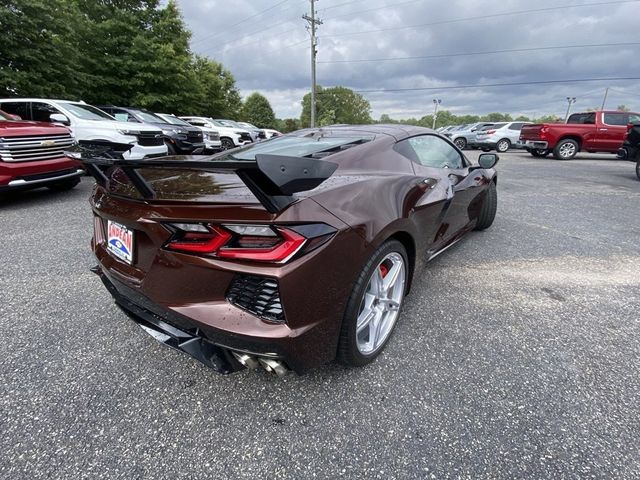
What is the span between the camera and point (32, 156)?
A: 4.90 metres

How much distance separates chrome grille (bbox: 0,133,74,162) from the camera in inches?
181

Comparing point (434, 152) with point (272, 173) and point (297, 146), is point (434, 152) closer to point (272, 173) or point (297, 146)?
point (297, 146)

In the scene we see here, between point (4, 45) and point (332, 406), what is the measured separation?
14.6 m

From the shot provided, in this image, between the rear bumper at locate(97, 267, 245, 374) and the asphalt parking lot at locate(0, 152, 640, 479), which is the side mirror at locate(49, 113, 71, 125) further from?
the rear bumper at locate(97, 267, 245, 374)

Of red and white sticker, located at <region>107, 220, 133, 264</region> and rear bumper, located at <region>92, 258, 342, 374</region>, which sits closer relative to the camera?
rear bumper, located at <region>92, 258, 342, 374</region>

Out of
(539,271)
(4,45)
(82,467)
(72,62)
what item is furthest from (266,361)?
(72,62)

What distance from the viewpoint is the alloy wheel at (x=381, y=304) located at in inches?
75.0

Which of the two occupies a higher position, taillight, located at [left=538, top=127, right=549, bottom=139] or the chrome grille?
taillight, located at [left=538, top=127, right=549, bottom=139]

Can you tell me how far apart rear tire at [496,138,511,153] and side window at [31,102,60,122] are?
18166 mm

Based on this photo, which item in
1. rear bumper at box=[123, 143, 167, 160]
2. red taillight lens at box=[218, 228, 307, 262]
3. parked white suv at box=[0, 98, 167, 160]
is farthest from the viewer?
parked white suv at box=[0, 98, 167, 160]

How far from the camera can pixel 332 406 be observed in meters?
1.68

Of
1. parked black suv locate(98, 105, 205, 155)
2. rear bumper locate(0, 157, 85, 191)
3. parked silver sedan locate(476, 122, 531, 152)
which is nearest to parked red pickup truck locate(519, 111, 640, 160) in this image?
parked silver sedan locate(476, 122, 531, 152)

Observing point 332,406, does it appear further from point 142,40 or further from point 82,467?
point 142,40

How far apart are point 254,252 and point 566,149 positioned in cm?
1539
